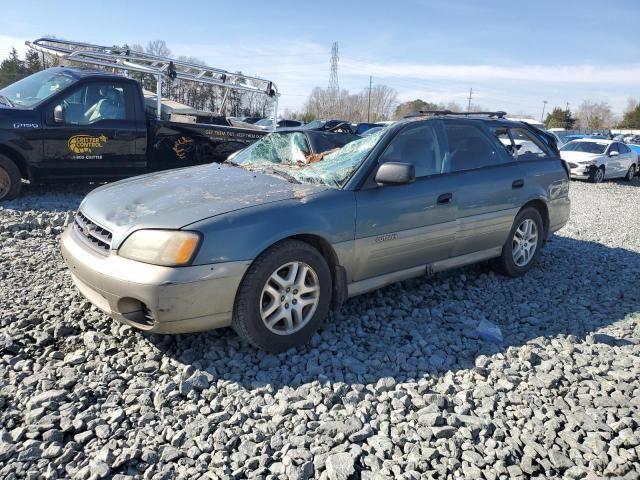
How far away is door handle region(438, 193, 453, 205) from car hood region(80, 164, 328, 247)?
1.11m

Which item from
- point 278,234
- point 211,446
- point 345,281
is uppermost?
point 278,234

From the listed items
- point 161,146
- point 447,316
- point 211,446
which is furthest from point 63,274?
point 161,146

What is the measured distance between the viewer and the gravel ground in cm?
240

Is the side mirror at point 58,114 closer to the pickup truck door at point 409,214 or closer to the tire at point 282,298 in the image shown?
the pickup truck door at point 409,214

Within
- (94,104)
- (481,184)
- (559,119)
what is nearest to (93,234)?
(481,184)

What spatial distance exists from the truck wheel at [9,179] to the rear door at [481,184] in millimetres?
5751

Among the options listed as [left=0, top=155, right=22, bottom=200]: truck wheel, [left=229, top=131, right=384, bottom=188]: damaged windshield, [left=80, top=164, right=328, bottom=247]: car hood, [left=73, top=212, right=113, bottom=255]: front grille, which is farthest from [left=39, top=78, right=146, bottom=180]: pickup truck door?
[left=73, top=212, right=113, bottom=255]: front grille

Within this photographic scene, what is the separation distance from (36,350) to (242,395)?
142 cm

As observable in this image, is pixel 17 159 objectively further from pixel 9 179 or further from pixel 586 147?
pixel 586 147

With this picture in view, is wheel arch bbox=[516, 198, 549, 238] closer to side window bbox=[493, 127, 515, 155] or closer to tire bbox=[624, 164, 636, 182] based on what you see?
side window bbox=[493, 127, 515, 155]

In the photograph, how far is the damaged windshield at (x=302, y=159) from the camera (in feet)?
12.9

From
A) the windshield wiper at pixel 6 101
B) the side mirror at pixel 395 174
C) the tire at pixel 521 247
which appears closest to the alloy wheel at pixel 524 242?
the tire at pixel 521 247

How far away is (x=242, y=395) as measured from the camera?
289 cm

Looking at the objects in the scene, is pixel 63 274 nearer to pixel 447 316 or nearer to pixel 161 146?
pixel 447 316
